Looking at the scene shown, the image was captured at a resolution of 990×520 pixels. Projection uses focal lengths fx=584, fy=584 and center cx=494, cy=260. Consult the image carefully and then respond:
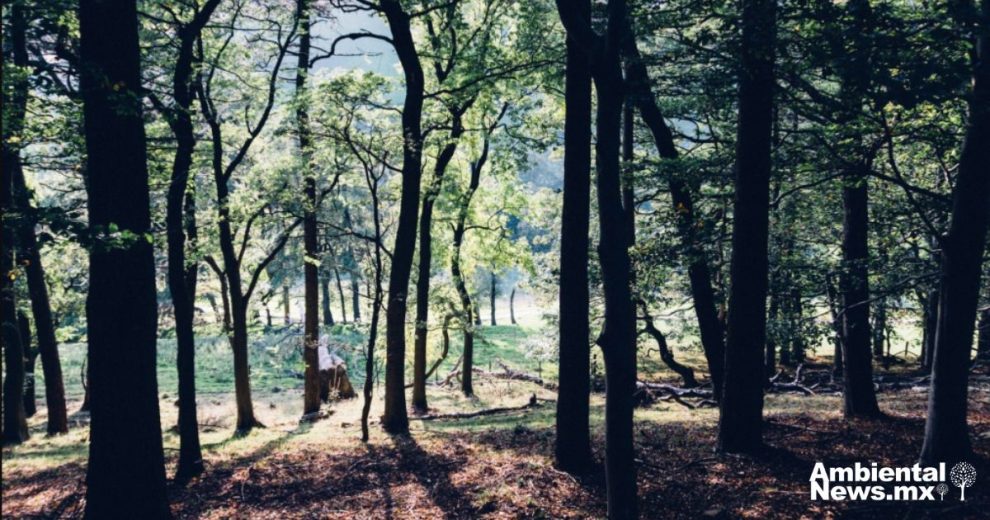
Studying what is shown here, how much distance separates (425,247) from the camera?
17.0 m

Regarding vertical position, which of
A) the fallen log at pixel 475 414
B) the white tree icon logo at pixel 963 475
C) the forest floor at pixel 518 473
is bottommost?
the fallen log at pixel 475 414

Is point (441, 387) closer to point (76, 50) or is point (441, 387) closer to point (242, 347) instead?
point (242, 347)

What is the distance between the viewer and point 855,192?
30.6ft

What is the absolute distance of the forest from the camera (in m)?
5.76

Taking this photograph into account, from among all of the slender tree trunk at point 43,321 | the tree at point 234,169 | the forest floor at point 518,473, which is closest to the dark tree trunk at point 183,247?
the forest floor at point 518,473

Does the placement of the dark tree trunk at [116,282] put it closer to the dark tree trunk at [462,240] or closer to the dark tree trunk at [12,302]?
the dark tree trunk at [12,302]

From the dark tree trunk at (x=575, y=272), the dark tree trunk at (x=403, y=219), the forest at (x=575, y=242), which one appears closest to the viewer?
the forest at (x=575, y=242)

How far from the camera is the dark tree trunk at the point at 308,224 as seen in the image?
42.3 feet

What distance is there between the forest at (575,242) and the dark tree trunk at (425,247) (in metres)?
0.12

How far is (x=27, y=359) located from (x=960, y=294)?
22899mm

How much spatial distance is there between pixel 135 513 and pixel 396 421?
23.2ft

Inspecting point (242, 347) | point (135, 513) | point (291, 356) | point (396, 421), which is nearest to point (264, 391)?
point (291, 356)

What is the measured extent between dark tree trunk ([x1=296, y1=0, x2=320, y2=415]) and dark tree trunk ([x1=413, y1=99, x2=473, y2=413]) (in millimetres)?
2916

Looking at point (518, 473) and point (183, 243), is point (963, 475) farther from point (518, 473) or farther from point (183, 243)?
point (183, 243)
